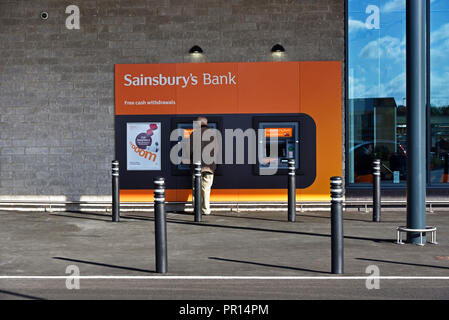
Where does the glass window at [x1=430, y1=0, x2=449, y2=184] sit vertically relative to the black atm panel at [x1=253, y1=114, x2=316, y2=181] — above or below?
above

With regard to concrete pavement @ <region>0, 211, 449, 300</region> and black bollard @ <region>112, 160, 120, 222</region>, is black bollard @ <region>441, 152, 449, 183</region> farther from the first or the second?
black bollard @ <region>112, 160, 120, 222</region>

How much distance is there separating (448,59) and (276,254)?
299 inches

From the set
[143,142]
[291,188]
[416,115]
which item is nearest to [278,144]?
[291,188]

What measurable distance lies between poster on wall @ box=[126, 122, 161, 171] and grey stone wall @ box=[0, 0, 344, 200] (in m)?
0.43

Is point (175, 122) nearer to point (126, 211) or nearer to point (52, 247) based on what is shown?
point (126, 211)

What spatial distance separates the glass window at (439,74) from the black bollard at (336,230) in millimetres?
7198

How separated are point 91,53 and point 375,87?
20.9 ft

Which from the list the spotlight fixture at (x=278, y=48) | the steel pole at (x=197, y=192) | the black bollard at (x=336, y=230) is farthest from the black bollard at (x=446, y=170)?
the black bollard at (x=336, y=230)

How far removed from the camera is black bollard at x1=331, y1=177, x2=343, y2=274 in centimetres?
719

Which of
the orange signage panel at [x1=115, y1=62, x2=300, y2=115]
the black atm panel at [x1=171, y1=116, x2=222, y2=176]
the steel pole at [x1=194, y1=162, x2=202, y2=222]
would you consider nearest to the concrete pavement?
the steel pole at [x1=194, y1=162, x2=202, y2=222]

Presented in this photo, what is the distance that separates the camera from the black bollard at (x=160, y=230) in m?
7.29

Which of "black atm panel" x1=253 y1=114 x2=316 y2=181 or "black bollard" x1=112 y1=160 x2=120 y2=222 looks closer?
"black bollard" x1=112 y1=160 x2=120 y2=222
